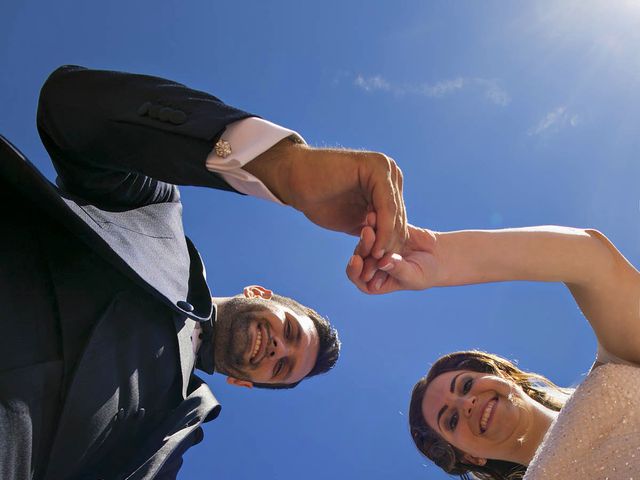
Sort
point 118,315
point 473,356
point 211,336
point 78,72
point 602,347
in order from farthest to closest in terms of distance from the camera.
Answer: point 473,356
point 211,336
point 602,347
point 118,315
point 78,72

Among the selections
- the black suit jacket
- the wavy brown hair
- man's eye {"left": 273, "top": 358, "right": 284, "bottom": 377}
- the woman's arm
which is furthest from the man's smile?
the woman's arm

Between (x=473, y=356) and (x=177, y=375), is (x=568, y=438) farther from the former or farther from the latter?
(x=473, y=356)

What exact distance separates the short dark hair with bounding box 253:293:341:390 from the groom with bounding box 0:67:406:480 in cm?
93

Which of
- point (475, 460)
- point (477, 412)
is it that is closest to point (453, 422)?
point (477, 412)

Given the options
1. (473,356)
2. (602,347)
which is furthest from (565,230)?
(473,356)

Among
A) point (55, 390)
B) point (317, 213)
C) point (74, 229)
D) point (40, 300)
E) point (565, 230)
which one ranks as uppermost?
point (565, 230)

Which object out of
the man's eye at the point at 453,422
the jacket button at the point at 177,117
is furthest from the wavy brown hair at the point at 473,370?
the jacket button at the point at 177,117

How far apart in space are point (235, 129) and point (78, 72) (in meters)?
0.36

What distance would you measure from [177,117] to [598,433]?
98 centimetres

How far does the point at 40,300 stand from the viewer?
3.12 feet

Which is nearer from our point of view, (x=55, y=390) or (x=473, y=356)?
(x=55, y=390)

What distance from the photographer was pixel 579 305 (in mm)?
1229

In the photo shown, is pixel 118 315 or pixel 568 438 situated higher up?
pixel 568 438

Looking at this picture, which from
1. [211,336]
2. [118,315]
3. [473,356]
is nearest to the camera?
[118,315]
